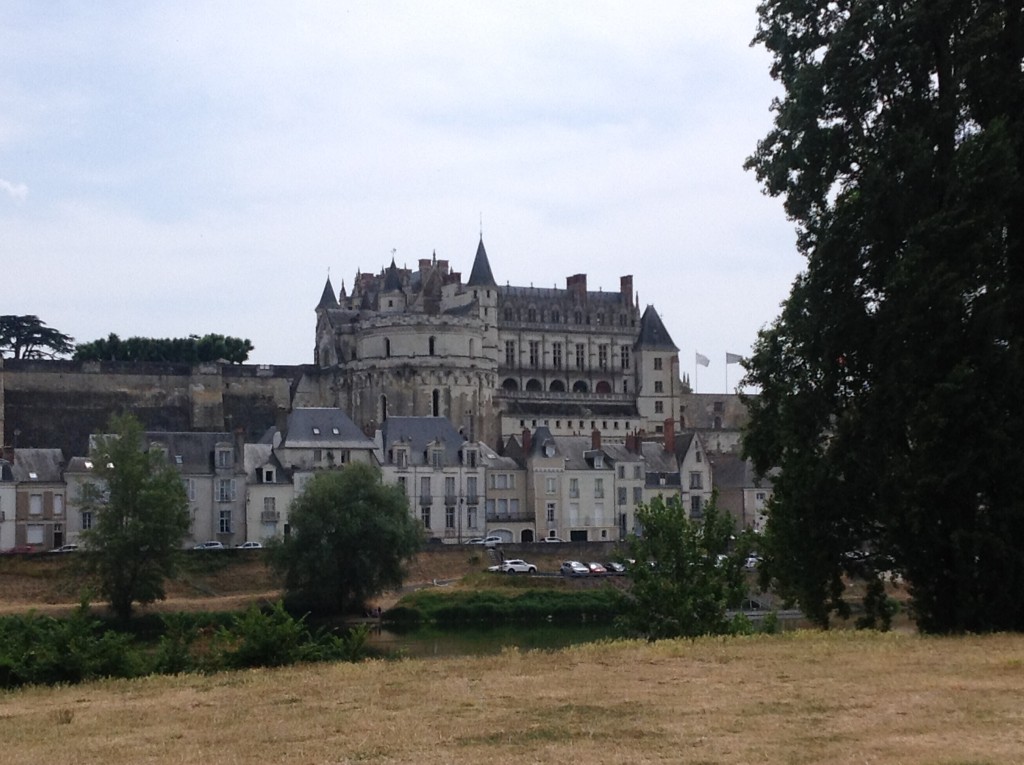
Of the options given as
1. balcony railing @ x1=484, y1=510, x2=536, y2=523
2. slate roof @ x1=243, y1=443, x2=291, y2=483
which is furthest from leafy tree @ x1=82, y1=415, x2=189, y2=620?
balcony railing @ x1=484, y1=510, x2=536, y2=523

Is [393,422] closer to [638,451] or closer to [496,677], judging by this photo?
[638,451]

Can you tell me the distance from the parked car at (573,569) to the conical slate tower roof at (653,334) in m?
36.4

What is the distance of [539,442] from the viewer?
58.3 m

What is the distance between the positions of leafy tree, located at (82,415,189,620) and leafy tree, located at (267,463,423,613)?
331cm

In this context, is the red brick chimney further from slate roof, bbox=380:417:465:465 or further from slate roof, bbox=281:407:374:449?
slate roof, bbox=281:407:374:449

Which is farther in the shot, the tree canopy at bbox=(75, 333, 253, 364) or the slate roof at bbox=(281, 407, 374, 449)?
the tree canopy at bbox=(75, 333, 253, 364)

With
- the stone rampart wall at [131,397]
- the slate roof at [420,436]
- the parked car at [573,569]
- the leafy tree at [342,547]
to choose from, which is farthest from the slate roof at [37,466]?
the parked car at [573,569]

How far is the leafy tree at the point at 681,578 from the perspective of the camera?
83.4 ft

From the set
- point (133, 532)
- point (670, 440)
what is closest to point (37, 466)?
point (133, 532)

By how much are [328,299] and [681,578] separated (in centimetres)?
5900

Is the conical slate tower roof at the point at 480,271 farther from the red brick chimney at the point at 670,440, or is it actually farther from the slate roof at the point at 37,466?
the slate roof at the point at 37,466

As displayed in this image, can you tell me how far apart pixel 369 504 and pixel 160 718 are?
99.9 feet

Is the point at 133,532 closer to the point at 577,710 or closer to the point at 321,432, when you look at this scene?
the point at 321,432

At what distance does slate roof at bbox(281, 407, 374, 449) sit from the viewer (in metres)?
53.7
